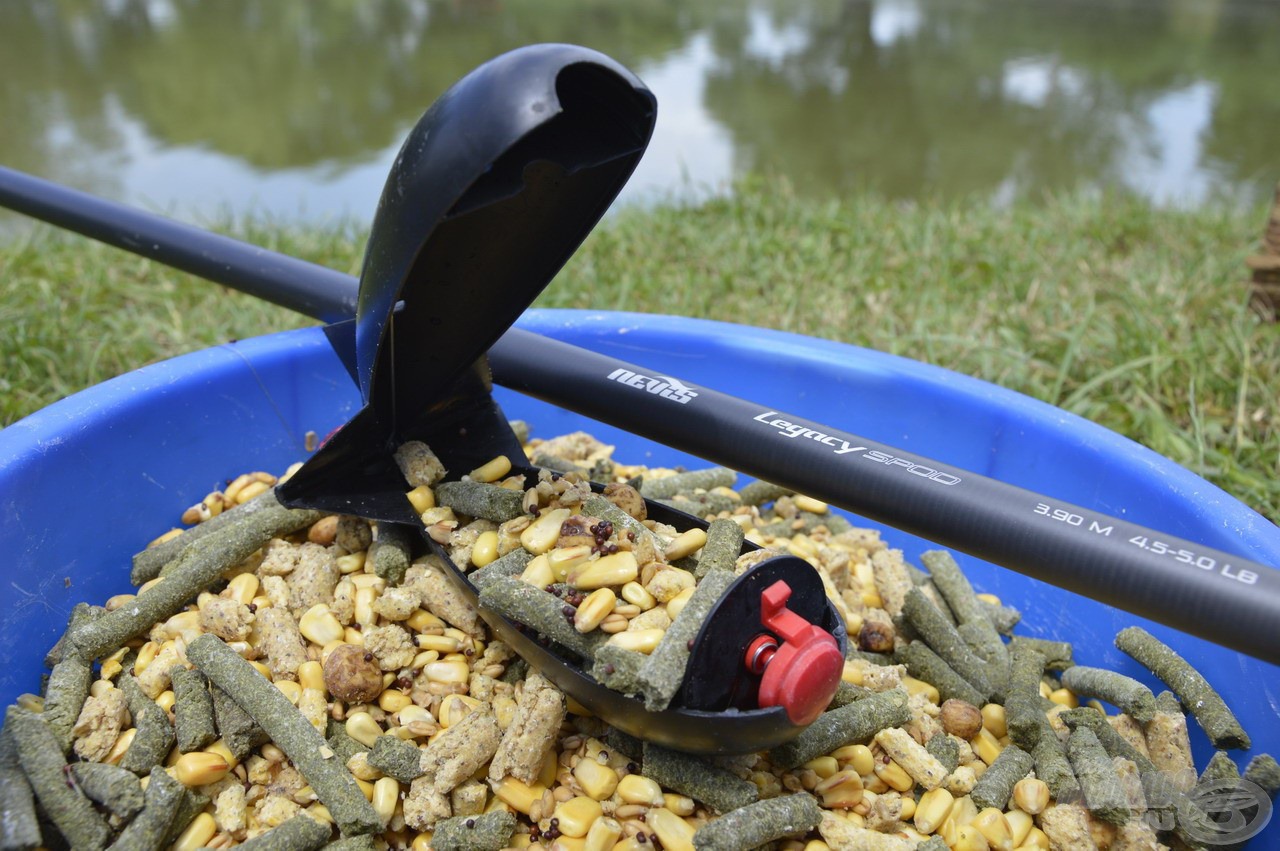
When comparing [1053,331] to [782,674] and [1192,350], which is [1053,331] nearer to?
[1192,350]

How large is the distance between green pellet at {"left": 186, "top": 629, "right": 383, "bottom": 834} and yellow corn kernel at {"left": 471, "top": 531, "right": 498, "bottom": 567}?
0.24m

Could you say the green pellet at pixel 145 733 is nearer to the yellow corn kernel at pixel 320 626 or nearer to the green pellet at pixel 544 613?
the yellow corn kernel at pixel 320 626

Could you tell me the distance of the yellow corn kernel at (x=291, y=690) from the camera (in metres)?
1.10

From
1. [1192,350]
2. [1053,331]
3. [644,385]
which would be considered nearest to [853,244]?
[1053,331]

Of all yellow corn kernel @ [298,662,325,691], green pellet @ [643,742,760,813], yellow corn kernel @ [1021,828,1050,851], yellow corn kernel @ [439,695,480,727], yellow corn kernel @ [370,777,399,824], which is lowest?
yellow corn kernel @ [1021,828,1050,851]

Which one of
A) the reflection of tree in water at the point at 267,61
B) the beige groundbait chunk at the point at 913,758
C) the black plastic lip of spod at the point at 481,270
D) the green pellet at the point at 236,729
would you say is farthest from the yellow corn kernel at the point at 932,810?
the reflection of tree in water at the point at 267,61

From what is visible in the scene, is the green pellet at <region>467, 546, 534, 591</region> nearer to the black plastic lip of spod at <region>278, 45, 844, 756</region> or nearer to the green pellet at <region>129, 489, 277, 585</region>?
the black plastic lip of spod at <region>278, 45, 844, 756</region>

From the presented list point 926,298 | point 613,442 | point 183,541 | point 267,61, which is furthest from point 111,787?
point 267,61

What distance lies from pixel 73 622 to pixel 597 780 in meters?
0.68

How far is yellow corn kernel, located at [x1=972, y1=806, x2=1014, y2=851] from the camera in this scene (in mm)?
1037

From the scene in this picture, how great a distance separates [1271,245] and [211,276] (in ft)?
6.82

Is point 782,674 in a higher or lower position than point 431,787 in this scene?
higher

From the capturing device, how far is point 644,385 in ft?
3.76

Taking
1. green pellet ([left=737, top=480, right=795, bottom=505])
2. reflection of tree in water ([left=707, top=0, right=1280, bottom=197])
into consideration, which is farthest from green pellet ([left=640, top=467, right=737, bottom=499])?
reflection of tree in water ([left=707, top=0, right=1280, bottom=197])
